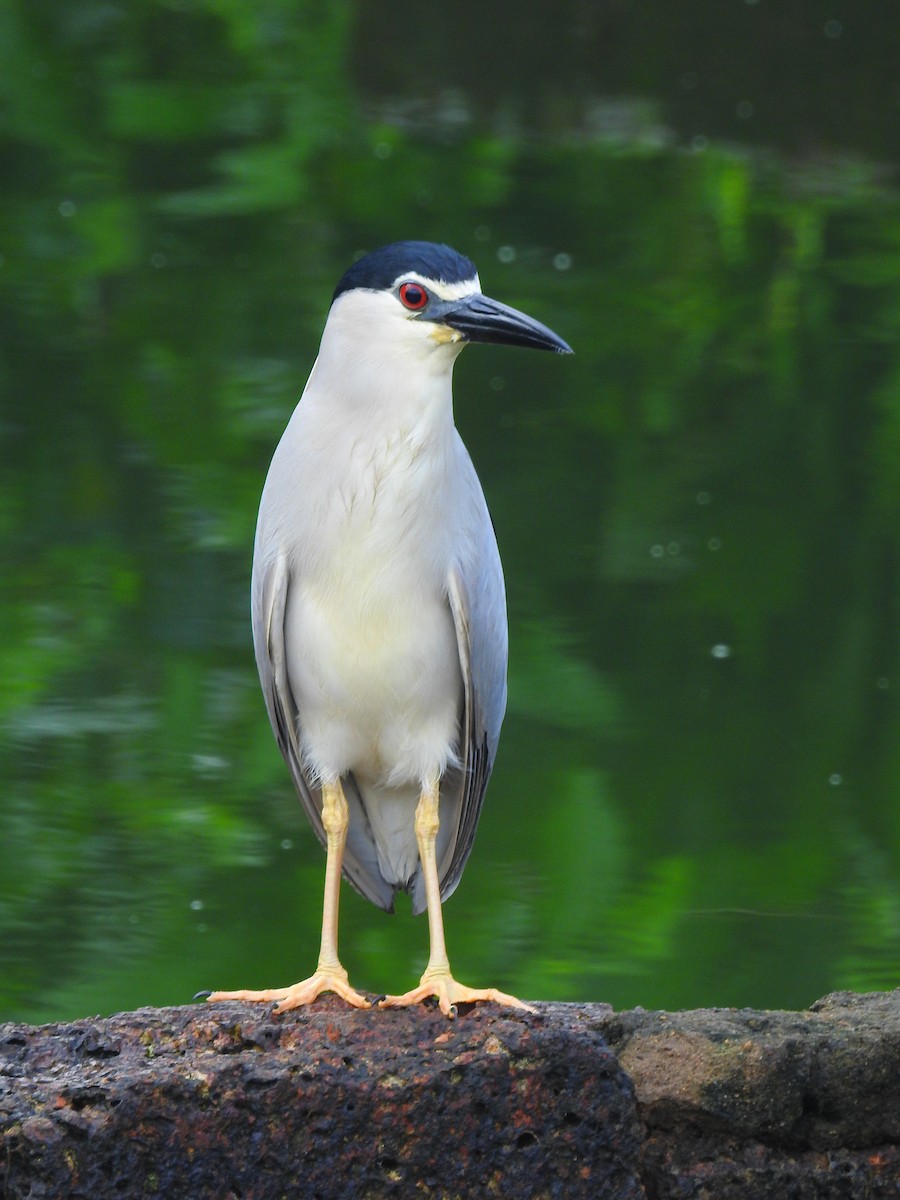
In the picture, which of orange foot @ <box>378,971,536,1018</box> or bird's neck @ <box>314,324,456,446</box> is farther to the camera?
bird's neck @ <box>314,324,456,446</box>

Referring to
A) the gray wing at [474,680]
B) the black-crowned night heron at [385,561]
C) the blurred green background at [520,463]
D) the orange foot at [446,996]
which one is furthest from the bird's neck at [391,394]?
the blurred green background at [520,463]

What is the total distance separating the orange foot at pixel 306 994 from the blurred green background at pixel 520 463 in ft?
6.52

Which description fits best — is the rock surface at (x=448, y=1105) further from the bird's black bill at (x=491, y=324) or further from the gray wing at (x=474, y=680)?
the bird's black bill at (x=491, y=324)

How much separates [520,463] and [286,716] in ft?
19.6

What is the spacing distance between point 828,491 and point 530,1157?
Answer: 7094 millimetres

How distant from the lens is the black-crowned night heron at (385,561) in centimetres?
371

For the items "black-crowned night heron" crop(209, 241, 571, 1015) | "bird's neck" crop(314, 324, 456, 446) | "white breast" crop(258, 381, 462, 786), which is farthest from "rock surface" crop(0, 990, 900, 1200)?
"bird's neck" crop(314, 324, 456, 446)

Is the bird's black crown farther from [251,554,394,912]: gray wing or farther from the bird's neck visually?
[251,554,394,912]: gray wing

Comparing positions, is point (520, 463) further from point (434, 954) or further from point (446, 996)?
point (446, 996)

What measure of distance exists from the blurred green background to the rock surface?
229 centimetres

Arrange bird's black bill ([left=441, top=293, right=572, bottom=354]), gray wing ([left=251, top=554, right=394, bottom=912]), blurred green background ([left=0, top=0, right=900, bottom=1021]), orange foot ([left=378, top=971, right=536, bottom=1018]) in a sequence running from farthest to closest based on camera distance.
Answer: blurred green background ([left=0, top=0, right=900, bottom=1021]) < gray wing ([left=251, top=554, right=394, bottom=912]) < bird's black bill ([left=441, top=293, right=572, bottom=354]) < orange foot ([left=378, top=971, right=536, bottom=1018])

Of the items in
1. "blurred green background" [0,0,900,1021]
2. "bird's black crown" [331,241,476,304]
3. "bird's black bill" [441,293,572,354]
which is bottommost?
"blurred green background" [0,0,900,1021]

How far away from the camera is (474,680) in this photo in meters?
3.85

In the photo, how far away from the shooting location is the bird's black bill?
146 inches
